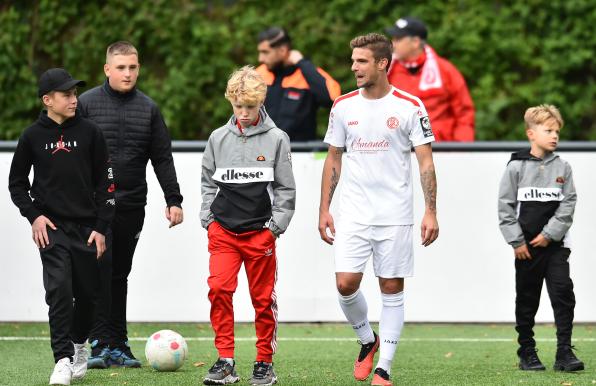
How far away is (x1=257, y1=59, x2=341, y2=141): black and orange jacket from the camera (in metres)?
11.1

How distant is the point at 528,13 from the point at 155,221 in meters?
5.44

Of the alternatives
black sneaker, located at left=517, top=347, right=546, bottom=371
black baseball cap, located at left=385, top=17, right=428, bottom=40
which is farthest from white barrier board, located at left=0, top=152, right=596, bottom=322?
black sneaker, located at left=517, top=347, right=546, bottom=371

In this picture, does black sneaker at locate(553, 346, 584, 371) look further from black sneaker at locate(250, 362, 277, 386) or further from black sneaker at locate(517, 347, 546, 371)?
black sneaker at locate(250, 362, 277, 386)

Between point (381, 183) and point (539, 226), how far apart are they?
142 centimetres

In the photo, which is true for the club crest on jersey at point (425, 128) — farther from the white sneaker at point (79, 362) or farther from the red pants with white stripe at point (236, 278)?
the white sneaker at point (79, 362)

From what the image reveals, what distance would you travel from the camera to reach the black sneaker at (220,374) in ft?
24.1

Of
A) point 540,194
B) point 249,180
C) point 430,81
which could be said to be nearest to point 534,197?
point 540,194

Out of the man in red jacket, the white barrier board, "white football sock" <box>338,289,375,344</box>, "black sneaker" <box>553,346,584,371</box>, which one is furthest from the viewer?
the man in red jacket

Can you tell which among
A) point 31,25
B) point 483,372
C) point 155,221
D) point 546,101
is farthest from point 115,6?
point 483,372

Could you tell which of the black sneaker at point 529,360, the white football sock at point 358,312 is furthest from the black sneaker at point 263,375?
the black sneaker at point 529,360

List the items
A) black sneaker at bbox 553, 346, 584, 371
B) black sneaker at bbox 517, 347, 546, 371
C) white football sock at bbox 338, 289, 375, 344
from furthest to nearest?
1. black sneaker at bbox 517, 347, 546, 371
2. black sneaker at bbox 553, 346, 584, 371
3. white football sock at bbox 338, 289, 375, 344

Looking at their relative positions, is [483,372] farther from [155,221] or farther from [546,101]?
[546,101]

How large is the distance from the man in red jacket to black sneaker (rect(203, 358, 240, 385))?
15.8ft

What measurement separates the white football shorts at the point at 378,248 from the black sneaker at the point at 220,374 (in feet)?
2.86
